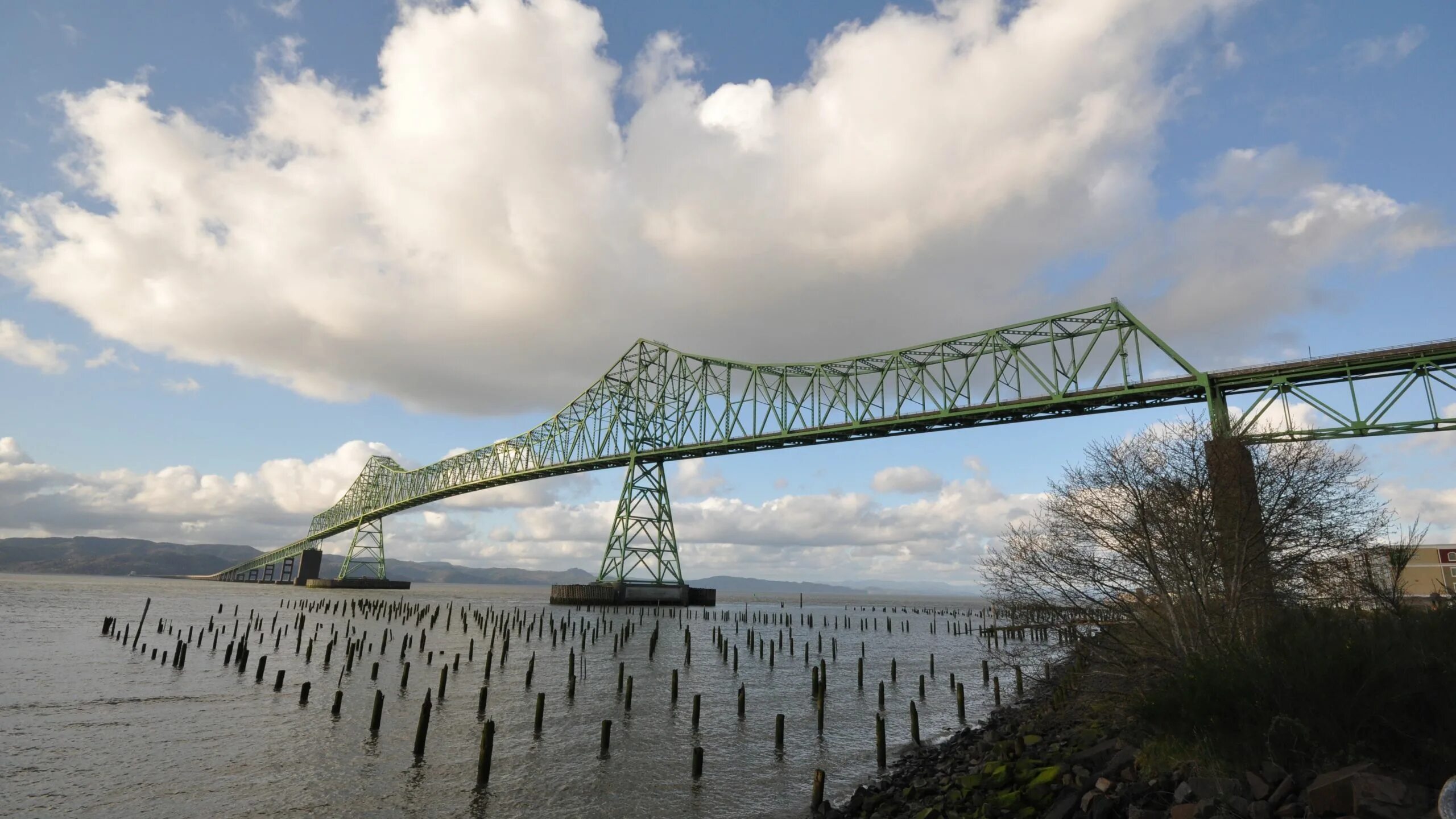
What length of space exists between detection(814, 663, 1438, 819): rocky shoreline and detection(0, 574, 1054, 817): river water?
6.65ft

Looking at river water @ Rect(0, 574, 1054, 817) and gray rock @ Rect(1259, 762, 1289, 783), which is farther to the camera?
river water @ Rect(0, 574, 1054, 817)

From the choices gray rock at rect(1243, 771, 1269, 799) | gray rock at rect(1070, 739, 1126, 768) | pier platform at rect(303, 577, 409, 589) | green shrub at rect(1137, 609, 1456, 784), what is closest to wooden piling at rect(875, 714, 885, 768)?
gray rock at rect(1070, 739, 1126, 768)

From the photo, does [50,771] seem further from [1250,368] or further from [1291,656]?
[1250,368]

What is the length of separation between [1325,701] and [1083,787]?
3.55 meters

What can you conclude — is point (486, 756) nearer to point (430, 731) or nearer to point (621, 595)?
point (430, 731)

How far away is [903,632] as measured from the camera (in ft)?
220

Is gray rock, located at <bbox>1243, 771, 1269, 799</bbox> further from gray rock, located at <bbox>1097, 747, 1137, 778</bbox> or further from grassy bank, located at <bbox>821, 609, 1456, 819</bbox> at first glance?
gray rock, located at <bbox>1097, 747, 1137, 778</bbox>

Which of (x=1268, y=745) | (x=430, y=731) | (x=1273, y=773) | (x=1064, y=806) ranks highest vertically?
(x=1268, y=745)

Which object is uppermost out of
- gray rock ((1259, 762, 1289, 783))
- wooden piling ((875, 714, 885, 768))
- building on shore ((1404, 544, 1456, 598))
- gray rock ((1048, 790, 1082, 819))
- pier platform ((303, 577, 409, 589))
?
building on shore ((1404, 544, 1456, 598))

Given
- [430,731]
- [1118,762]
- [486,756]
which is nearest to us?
[1118,762]

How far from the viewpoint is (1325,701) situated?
957 cm

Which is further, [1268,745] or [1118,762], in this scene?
[1118,762]

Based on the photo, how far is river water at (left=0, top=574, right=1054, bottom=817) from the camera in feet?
48.6

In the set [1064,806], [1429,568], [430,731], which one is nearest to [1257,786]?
[1064,806]
